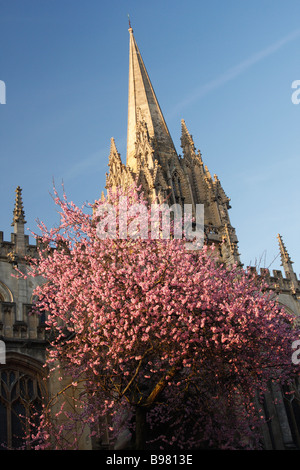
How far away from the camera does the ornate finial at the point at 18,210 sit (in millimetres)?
25188

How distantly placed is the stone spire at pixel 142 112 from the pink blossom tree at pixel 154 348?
20302 mm

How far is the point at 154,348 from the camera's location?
14.5 meters

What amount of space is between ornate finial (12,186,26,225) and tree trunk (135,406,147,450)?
1419 cm

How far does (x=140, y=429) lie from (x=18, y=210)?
596 inches

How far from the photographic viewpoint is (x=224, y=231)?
105 feet

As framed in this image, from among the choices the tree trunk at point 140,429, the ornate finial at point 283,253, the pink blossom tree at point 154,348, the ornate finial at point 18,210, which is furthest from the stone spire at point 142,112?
the tree trunk at point 140,429

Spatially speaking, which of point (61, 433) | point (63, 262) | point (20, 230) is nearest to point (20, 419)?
point (61, 433)

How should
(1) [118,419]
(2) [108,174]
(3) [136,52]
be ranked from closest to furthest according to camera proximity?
(1) [118,419], (2) [108,174], (3) [136,52]

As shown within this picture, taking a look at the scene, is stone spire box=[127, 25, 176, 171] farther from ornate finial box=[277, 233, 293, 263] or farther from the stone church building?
ornate finial box=[277, 233, 293, 263]

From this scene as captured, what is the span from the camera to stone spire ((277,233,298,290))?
1275 inches

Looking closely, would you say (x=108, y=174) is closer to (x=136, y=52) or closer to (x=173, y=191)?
(x=173, y=191)

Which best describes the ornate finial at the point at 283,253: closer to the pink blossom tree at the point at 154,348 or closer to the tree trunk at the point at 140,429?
the pink blossom tree at the point at 154,348

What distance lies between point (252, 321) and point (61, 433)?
6.60 meters

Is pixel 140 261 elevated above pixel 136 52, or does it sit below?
below
